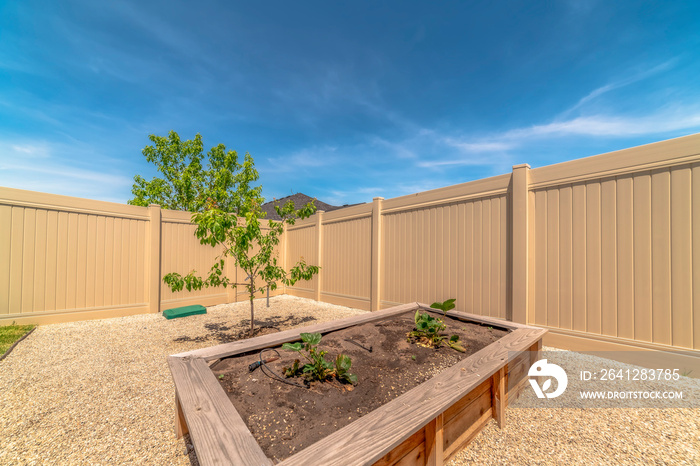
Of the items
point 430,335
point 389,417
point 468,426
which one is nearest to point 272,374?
point 389,417

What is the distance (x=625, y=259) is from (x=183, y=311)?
7386 mm

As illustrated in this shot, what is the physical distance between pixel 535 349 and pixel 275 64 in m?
7.63

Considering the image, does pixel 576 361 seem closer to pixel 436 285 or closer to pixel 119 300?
pixel 436 285

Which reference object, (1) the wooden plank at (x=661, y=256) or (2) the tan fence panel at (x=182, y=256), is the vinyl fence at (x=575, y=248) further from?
(2) the tan fence panel at (x=182, y=256)

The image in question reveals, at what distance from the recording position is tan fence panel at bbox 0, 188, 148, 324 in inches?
175

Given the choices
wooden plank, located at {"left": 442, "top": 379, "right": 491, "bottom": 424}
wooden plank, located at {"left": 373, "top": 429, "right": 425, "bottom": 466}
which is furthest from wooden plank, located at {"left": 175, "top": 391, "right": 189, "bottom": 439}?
wooden plank, located at {"left": 442, "top": 379, "right": 491, "bottom": 424}

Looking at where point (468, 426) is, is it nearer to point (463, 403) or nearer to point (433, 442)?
point (463, 403)

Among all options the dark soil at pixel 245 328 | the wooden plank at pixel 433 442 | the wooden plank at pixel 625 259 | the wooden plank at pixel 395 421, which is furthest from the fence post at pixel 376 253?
the wooden plank at pixel 433 442

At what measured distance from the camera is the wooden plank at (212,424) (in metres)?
0.89

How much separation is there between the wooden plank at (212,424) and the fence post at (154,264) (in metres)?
5.26

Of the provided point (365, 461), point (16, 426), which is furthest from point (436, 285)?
point (16, 426)

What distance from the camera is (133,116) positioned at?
7215mm

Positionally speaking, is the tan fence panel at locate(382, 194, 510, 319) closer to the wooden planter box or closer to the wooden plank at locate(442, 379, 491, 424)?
the wooden planter box

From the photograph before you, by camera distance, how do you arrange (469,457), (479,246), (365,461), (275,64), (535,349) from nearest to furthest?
(365,461), (469,457), (535,349), (479,246), (275,64)
